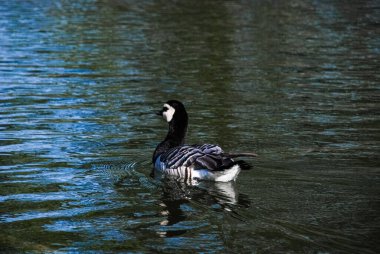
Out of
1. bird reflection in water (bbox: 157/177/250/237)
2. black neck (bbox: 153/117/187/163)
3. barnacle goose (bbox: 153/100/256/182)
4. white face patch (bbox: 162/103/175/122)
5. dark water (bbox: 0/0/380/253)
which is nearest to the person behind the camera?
dark water (bbox: 0/0/380/253)

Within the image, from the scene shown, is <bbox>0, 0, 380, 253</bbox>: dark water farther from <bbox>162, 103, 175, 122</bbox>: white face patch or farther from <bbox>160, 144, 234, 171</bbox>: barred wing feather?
<bbox>162, 103, 175, 122</bbox>: white face patch

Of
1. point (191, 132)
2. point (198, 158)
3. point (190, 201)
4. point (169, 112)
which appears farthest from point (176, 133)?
point (190, 201)

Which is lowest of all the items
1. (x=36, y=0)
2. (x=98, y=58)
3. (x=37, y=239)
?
(x=37, y=239)

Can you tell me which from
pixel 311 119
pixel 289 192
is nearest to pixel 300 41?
pixel 311 119

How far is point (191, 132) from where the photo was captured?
1742 cm

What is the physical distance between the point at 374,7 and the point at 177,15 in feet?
31.1

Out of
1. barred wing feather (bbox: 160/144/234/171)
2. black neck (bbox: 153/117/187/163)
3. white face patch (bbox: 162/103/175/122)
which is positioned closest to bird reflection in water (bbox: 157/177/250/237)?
barred wing feather (bbox: 160/144/234/171)

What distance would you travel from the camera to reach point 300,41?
102 feet

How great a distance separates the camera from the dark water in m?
10.9

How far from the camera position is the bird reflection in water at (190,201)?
36.7 feet

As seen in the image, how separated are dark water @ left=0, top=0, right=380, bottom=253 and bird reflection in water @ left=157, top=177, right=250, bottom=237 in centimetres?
4

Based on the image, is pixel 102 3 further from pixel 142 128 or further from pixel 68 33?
pixel 142 128

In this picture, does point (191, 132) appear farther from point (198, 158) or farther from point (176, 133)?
point (198, 158)

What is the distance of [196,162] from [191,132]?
12.7 feet
